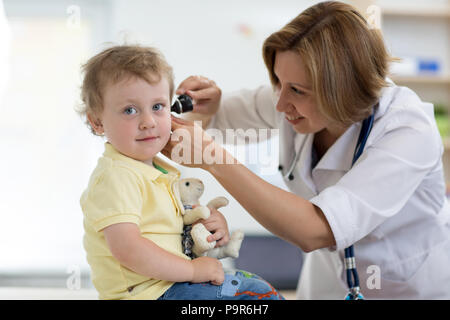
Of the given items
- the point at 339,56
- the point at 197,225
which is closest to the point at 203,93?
the point at 339,56

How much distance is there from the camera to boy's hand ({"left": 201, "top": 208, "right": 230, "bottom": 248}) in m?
0.85

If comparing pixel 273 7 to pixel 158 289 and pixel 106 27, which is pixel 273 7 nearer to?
pixel 106 27

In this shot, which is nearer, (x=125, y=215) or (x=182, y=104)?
(x=125, y=215)

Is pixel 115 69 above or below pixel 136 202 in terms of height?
above

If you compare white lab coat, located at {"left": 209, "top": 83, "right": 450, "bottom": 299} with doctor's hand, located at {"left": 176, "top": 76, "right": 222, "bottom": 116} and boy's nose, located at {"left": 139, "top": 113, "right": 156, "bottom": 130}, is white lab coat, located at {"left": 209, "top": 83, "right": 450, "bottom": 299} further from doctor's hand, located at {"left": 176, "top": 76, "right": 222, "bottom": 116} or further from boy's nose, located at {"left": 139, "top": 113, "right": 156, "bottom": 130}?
boy's nose, located at {"left": 139, "top": 113, "right": 156, "bottom": 130}

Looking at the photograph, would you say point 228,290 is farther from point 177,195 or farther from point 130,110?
point 130,110

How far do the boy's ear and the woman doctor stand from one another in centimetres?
13

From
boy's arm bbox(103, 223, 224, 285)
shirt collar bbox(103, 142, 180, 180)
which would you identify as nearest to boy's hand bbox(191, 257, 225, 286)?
boy's arm bbox(103, 223, 224, 285)

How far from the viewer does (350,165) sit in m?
1.13

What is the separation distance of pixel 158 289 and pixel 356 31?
646mm

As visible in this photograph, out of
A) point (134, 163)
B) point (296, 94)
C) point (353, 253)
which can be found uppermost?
point (296, 94)

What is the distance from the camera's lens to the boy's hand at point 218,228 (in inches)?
33.6

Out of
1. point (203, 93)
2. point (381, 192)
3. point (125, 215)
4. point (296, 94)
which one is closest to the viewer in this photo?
point (125, 215)

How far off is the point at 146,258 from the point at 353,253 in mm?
465
